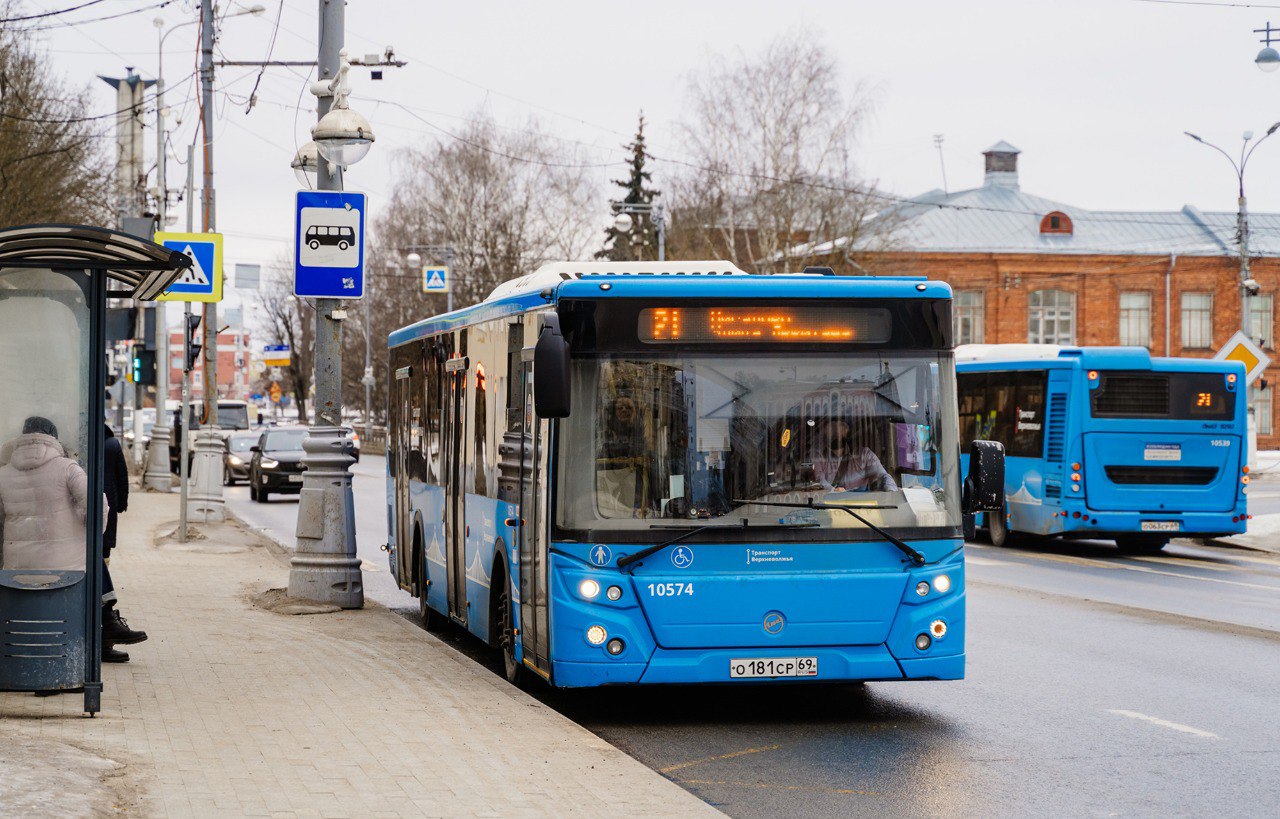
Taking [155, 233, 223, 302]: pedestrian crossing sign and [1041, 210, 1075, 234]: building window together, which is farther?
[1041, 210, 1075, 234]: building window

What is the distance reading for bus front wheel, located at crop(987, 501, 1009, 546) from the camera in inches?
1003

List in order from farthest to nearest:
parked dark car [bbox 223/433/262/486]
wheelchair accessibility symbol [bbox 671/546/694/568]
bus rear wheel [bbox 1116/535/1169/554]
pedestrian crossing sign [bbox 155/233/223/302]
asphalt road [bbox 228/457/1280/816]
A: parked dark car [bbox 223/433/262/486] < bus rear wheel [bbox 1116/535/1169/554] < pedestrian crossing sign [bbox 155/233/223/302] < wheelchair accessibility symbol [bbox 671/546/694/568] < asphalt road [bbox 228/457/1280/816]

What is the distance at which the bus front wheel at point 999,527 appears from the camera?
25.5m

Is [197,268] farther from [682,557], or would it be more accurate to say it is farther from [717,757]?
[717,757]

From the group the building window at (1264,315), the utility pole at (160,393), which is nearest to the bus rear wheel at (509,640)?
the utility pole at (160,393)

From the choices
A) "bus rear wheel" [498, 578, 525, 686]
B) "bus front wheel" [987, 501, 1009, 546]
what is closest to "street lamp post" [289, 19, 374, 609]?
"bus rear wheel" [498, 578, 525, 686]

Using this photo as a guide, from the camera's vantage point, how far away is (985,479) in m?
10.5

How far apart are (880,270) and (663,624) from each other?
52.9 metres

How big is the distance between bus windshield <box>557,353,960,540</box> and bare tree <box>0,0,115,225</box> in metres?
26.5

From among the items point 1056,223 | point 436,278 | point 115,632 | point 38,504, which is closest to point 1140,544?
point 115,632

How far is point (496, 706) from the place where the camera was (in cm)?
957

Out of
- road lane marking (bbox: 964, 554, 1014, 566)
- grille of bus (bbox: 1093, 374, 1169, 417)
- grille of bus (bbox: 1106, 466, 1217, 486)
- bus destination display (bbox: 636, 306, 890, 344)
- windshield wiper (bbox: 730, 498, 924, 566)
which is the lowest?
road lane marking (bbox: 964, 554, 1014, 566)

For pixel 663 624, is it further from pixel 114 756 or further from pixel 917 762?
pixel 114 756

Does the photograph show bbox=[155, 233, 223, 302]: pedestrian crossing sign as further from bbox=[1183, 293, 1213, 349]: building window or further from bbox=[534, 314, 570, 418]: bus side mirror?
bbox=[1183, 293, 1213, 349]: building window
